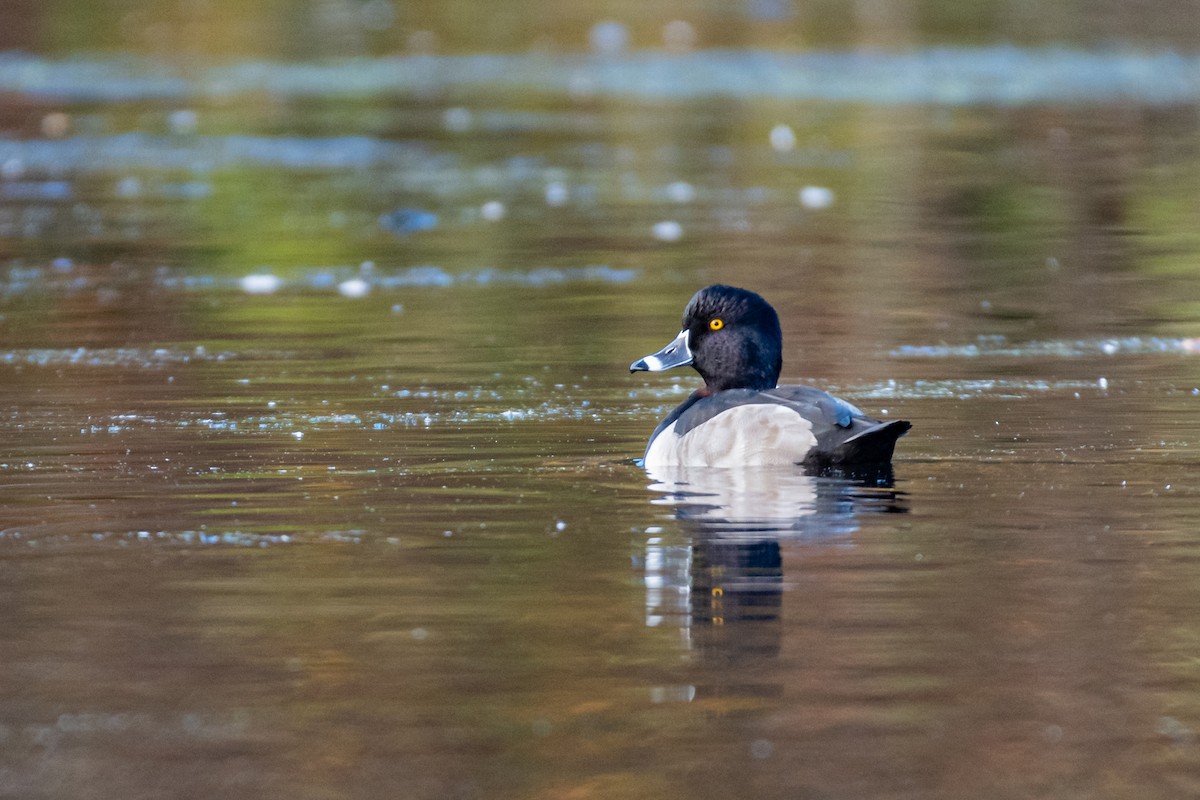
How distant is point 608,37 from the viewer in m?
39.2

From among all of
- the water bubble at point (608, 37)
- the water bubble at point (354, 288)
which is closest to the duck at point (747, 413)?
the water bubble at point (354, 288)

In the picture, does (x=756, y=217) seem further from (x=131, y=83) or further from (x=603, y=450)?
(x=131, y=83)

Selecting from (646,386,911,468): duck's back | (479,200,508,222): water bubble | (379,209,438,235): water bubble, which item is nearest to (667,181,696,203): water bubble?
(479,200,508,222): water bubble

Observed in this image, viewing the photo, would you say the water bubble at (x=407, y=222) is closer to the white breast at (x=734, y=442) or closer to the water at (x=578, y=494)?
the water at (x=578, y=494)

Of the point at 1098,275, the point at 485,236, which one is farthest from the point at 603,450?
the point at 485,236

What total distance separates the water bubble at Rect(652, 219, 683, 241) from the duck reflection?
31.8 feet

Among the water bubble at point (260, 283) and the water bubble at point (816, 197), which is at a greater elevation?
the water bubble at point (816, 197)

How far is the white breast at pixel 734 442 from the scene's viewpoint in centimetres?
913

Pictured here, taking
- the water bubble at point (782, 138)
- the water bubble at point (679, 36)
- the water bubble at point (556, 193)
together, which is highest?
the water bubble at point (679, 36)

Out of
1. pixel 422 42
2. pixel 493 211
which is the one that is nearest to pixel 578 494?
pixel 493 211

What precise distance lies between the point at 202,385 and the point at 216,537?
170 inches

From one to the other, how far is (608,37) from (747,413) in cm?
3054

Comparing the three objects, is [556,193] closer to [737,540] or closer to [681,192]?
[681,192]

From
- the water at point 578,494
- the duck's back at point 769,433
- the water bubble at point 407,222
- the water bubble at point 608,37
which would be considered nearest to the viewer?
the water at point 578,494
